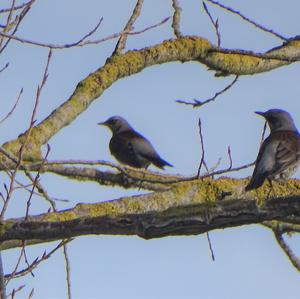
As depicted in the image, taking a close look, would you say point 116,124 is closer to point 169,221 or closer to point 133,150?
point 133,150

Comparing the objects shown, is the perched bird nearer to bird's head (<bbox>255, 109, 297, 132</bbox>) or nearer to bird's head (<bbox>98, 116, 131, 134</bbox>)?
bird's head (<bbox>98, 116, 131, 134</bbox>)

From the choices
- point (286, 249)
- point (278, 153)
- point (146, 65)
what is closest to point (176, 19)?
point (146, 65)

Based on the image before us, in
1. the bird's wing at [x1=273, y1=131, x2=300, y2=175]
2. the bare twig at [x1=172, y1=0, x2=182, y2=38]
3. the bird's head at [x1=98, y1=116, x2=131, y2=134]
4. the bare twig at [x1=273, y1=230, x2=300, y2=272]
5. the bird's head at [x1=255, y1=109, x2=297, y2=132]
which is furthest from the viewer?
the bird's head at [x1=98, y1=116, x2=131, y2=134]

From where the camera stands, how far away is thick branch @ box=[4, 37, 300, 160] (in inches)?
264

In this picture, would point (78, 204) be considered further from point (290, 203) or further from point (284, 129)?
point (284, 129)

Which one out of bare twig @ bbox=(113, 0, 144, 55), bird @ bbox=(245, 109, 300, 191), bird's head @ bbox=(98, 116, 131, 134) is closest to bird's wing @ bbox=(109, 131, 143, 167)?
bird's head @ bbox=(98, 116, 131, 134)

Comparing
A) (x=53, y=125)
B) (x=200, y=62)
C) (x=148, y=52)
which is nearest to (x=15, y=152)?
(x=53, y=125)

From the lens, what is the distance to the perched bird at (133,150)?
11.8m

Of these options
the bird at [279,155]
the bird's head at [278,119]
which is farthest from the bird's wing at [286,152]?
the bird's head at [278,119]

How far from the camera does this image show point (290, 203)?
4.46m

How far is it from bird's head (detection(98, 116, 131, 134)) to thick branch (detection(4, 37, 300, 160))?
5298 mm

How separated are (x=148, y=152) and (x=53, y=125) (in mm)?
5182

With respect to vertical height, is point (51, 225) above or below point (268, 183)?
below

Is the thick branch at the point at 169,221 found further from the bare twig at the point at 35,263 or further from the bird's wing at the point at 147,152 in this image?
the bird's wing at the point at 147,152
